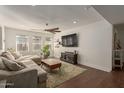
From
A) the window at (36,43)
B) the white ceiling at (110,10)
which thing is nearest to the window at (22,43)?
the window at (36,43)

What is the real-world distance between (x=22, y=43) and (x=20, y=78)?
18.1 feet

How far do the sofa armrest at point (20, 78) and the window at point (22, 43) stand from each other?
5233mm

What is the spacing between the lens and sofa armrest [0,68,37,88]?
184 cm

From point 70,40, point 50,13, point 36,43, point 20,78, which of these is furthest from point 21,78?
point 36,43

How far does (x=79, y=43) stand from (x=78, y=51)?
48cm

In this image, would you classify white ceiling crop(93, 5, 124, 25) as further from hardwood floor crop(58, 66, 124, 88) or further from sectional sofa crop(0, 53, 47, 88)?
sectional sofa crop(0, 53, 47, 88)

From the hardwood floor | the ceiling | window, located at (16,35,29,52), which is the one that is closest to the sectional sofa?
the hardwood floor

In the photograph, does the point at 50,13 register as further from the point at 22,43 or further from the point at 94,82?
the point at 22,43

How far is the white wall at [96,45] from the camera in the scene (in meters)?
3.96

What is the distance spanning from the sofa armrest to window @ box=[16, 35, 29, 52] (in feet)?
17.2

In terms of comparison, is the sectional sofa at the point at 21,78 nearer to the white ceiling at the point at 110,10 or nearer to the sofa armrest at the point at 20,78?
the sofa armrest at the point at 20,78
